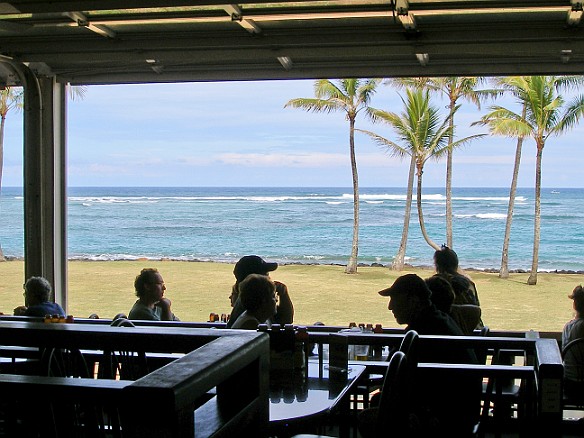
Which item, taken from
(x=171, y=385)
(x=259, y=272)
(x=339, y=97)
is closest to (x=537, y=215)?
(x=339, y=97)

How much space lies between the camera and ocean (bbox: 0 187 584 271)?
39156mm

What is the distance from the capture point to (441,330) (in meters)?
3.77

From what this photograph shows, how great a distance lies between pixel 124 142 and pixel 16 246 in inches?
575

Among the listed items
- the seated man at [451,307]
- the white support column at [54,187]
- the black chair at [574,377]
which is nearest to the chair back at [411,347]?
the seated man at [451,307]

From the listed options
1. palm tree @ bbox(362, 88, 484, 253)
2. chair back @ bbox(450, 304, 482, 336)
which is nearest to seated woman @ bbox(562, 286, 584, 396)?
chair back @ bbox(450, 304, 482, 336)

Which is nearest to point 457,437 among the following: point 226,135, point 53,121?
point 53,121

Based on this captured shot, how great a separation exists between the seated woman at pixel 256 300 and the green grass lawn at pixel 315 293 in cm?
1887

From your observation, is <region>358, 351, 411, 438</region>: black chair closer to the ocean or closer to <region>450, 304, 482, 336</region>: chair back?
<region>450, 304, 482, 336</region>: chair back

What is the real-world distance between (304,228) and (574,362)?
39443 mm

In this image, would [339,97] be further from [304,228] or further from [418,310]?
[304,228]

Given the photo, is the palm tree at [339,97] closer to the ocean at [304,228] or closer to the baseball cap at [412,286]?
the ocean at [304,228]

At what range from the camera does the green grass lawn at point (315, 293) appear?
2394 cm

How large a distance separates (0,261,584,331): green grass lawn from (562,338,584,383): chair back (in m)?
17.5

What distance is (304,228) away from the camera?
44.4 metres
